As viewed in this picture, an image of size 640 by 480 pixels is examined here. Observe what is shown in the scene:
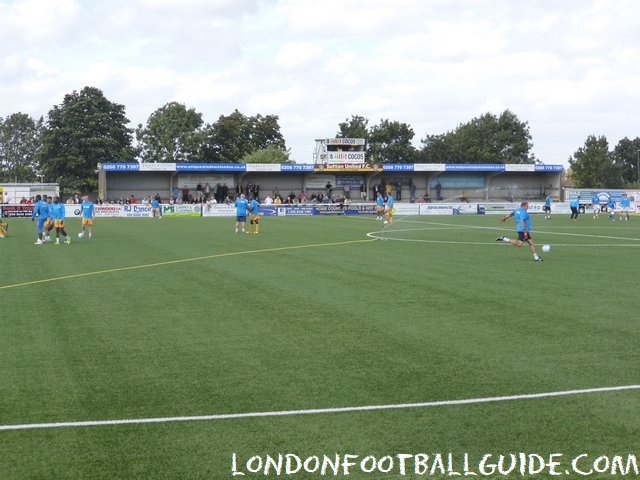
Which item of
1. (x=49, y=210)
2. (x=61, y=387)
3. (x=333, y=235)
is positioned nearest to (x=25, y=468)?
(x=61, y=387)

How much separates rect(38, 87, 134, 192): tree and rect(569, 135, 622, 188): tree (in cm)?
6298

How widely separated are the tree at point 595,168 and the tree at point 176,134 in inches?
2087

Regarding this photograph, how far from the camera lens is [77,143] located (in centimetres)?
Result: 9506

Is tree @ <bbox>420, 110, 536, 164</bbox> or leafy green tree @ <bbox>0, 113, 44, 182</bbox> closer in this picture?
tree @ <bbox>420, 110, 536, 164</bbox>

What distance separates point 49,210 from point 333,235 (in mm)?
12440

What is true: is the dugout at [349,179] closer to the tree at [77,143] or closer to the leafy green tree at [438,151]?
the tree at [77,143]

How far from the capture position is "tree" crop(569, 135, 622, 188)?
105 metres

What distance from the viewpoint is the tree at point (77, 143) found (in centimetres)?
9481

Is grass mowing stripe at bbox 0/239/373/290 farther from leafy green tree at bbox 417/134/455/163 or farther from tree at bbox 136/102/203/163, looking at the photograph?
leafy green tree at bbox 417/134/455/163

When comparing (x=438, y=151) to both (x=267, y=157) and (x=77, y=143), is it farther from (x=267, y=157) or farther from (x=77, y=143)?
(x=77, y=143)

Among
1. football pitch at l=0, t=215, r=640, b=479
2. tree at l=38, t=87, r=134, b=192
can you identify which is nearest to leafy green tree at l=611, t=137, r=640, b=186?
tree at l=38, t=87, r=134, b=192

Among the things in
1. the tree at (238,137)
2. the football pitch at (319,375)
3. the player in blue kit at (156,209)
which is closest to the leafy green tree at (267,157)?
the tree at (238,137)

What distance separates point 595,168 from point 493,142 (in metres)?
16.9

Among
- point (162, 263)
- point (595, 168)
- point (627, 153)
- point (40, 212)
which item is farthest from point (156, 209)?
point (627, 153)
